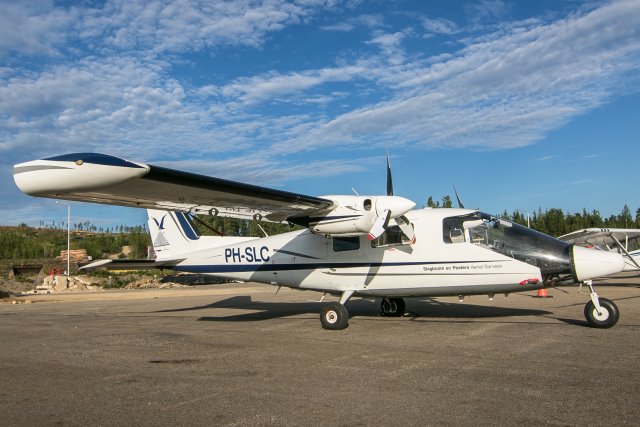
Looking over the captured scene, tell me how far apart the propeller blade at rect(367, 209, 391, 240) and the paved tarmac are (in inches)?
85.6

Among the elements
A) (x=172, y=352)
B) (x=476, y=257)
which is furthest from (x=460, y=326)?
(x=172, y=352)

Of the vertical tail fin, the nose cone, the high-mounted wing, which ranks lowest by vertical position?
the nose cone

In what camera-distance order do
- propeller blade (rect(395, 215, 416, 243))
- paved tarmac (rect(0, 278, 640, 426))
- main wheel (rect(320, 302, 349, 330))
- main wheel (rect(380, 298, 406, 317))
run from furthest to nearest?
1. main wheel (rect(380, 298, 406, 317))
2. propeller blade (rect(395, 215, 416, 243))
3. main wheel (rect(320, 302, 349, 330))
4. paved tarmac (rect(0, 278, 640, 426))

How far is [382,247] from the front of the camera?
12.5 m

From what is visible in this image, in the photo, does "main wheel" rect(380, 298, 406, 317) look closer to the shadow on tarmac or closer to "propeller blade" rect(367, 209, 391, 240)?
the shadow on tarmac

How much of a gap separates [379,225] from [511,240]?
310cm

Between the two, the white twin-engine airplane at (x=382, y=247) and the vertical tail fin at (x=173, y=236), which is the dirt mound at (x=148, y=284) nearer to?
the vertical tail fin at (x=173, y=236)

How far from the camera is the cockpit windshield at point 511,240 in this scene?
11.0 meters

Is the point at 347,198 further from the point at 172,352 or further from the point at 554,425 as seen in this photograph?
the point at 554,425

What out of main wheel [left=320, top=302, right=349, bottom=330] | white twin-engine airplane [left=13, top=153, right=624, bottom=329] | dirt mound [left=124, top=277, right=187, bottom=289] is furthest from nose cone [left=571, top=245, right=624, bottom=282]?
dirt mound [left=124, top=277, right=187, bottom=289]

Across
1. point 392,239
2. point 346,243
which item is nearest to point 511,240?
point 392,239

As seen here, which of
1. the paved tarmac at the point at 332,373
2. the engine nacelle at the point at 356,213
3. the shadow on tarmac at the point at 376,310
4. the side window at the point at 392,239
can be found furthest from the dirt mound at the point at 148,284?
the engine nacelle at the point at 356,213

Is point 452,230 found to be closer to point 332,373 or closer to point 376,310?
point 376,310

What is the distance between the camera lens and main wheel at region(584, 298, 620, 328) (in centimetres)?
1040
